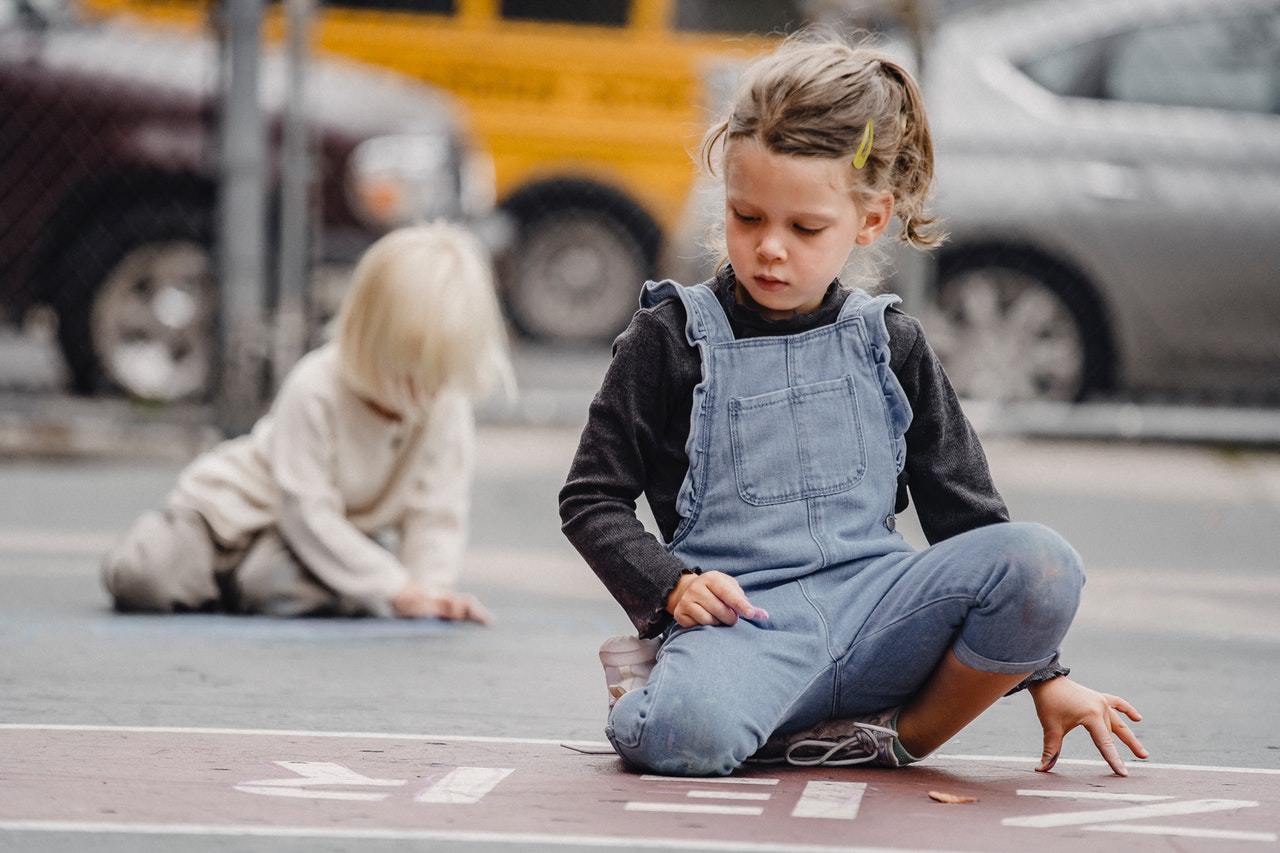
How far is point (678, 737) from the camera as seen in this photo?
9.95 feet

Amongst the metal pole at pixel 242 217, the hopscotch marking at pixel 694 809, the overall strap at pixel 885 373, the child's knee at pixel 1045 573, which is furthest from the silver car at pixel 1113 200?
the hopscotch marking at pixel 694 809

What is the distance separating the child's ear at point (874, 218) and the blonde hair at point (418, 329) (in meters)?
1.42

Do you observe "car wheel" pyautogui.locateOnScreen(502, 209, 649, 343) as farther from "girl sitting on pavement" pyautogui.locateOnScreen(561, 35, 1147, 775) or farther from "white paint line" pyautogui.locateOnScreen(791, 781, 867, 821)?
"white paint line" pyautogui.locateOnScreen(791, 781, 867, 821)

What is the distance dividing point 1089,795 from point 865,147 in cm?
96

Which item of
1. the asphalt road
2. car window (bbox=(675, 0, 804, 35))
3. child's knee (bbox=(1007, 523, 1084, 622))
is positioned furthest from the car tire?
child's knee (bbox=(1007, 523, 1084, 622))

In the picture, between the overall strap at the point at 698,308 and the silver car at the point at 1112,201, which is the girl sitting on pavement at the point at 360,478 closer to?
the overall strap at the point at 698,308

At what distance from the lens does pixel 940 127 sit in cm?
786

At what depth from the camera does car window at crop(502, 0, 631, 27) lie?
9477mm

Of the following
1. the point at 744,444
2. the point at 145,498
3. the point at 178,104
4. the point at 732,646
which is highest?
the point at 178,104

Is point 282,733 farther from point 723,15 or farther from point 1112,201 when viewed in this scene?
point 723,15

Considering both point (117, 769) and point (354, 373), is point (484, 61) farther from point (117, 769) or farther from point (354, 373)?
point (117, 769)

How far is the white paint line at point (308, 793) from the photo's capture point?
9.50 feet

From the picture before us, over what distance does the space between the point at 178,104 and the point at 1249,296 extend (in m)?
3.89

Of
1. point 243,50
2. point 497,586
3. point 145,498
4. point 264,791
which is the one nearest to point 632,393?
point 264,791
